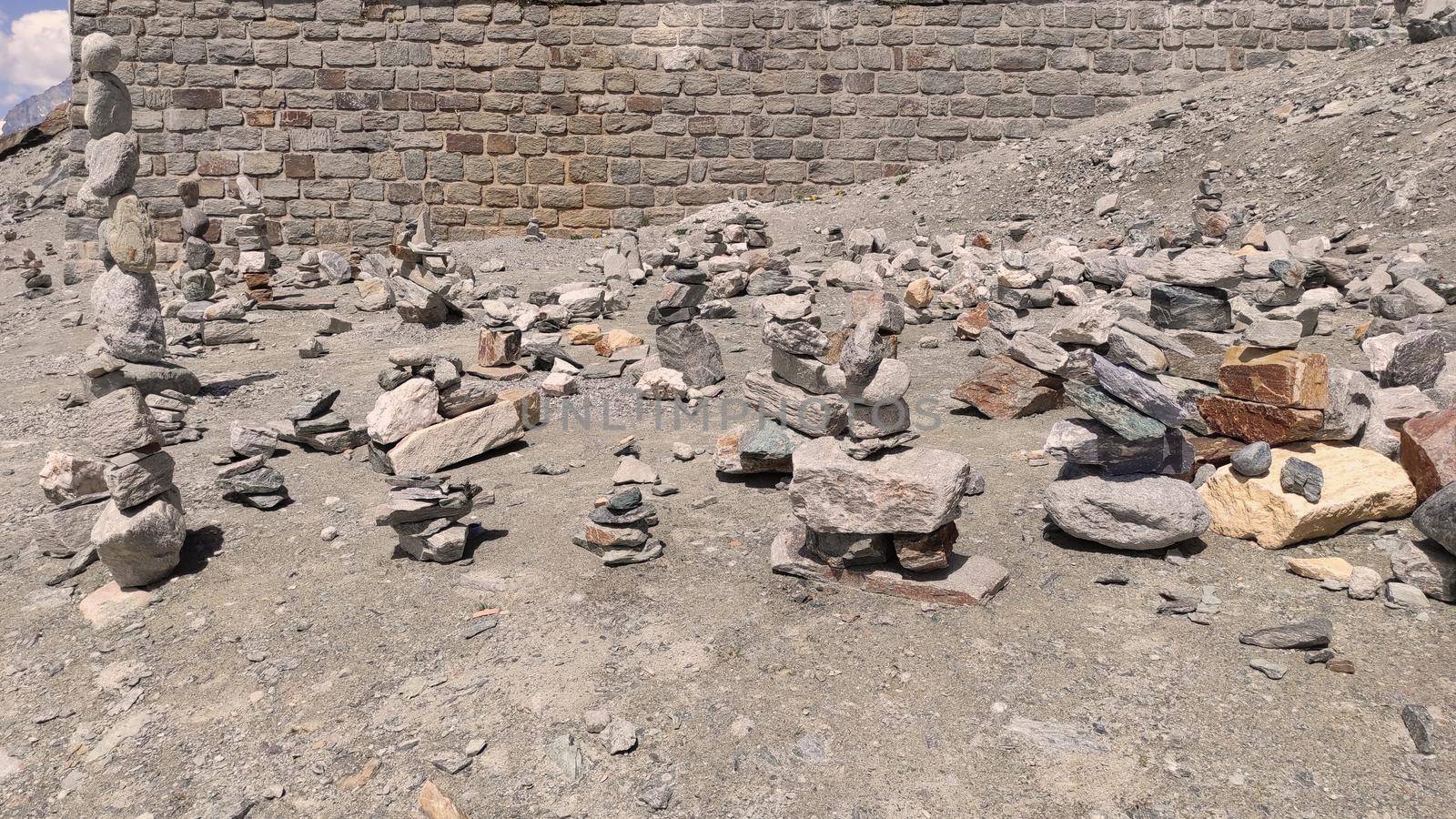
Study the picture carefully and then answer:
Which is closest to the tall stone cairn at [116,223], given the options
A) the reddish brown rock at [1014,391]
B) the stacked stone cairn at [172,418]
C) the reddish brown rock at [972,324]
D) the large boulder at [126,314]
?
the large boulder at [126,314]

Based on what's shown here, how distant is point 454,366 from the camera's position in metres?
5.21

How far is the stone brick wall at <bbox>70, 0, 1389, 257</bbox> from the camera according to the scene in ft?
37.7

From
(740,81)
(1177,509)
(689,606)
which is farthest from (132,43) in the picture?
(1177,509)

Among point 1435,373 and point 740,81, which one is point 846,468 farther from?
point 740,81

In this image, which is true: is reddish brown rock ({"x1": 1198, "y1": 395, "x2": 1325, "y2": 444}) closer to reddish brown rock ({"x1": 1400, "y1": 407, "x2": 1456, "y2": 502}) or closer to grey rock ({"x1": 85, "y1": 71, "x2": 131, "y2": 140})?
reddish brown rock ({"x1": 1400, "y1": 407, "x2": 1456, "y2": 502})

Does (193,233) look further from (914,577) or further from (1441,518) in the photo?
(1441,518)

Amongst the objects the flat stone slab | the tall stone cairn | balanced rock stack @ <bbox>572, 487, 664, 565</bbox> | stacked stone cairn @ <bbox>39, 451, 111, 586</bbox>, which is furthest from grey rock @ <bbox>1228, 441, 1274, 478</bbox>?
the tall stone cairn

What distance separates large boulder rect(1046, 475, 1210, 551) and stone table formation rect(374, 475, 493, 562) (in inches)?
90.8

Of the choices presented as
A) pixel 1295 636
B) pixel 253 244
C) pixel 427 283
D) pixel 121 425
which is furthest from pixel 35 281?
pixel 1295 636

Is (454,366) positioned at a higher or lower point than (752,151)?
lower

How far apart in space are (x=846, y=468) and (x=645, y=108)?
9.68 meters

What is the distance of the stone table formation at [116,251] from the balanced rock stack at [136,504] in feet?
7.39

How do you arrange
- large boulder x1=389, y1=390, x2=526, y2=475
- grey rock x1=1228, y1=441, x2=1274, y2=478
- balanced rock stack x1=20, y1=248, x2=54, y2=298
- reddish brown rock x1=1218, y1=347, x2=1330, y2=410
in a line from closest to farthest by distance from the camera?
grey rock x1=1228, y1=441, x2=1274, y2=478 → reddish brown rock x1=1218, y1=347, x2=1330, y2=410 → large boulder x1=389, y1=390, x2=526, y2=475 → balanced rock stack x1=20, y1=248, x2=54, y2=298

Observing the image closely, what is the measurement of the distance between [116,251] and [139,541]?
312 centimetres
